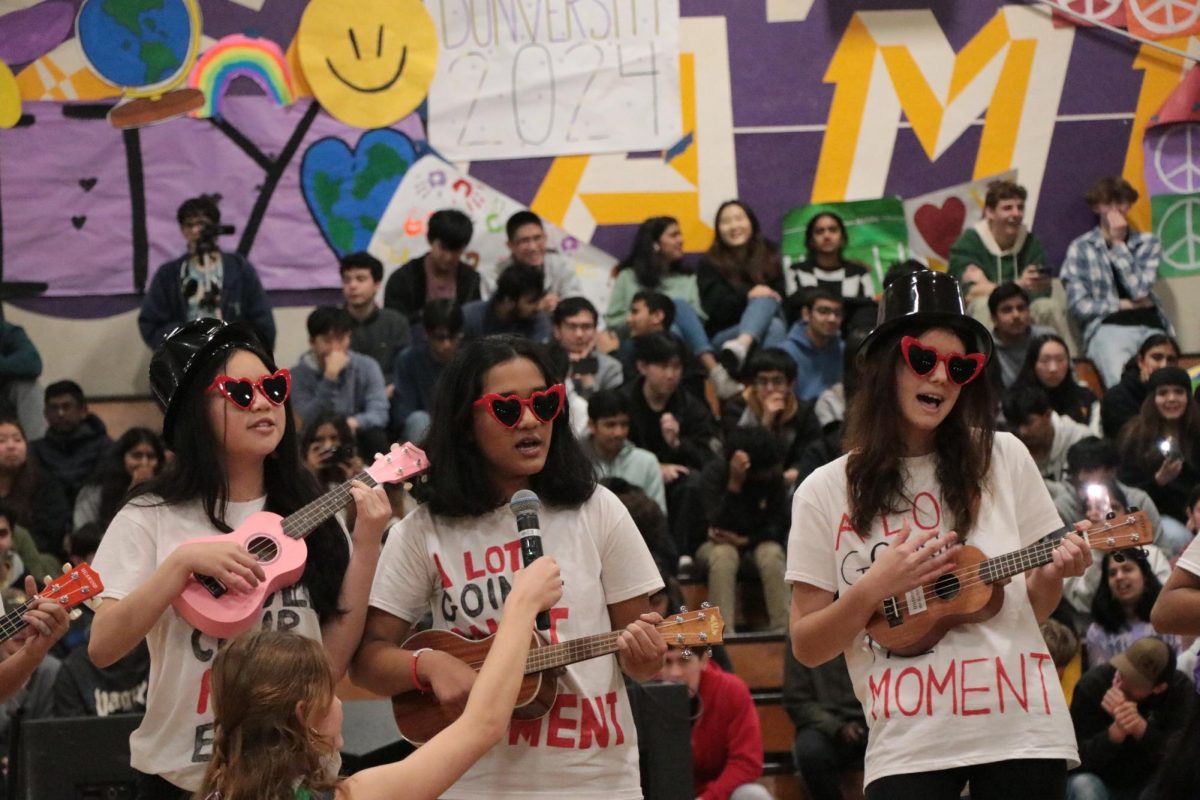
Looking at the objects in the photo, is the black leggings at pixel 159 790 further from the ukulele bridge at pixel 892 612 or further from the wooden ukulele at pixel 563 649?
the ukulele bridge at pixel 892 612

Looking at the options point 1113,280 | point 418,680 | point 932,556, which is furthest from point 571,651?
point 1113,280

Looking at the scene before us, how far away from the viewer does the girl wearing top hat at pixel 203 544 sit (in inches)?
143

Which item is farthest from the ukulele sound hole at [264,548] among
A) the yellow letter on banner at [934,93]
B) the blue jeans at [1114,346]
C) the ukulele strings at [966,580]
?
the yellow letter on banner at [934,93]

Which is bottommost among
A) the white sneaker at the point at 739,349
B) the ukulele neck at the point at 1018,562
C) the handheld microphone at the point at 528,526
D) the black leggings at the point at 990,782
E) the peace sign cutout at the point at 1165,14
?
the black leggings at the point at 990,782

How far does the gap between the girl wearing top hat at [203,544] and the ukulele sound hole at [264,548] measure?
91mm

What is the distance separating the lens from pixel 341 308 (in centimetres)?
1007

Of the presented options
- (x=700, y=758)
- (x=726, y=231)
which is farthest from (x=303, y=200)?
(x=700, y=758)

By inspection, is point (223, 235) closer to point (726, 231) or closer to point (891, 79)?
point (726, 231)

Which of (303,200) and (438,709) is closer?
(438,709)

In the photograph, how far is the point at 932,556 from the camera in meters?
3.56

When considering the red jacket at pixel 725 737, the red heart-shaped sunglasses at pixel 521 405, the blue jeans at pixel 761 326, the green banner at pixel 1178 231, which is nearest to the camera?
the red heart-shaped sunglasses at pixel 521 405

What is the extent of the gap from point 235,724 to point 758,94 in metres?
9.61

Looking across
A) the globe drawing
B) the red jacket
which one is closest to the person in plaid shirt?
the red jacket

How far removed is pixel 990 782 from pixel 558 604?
1061 millimetres
